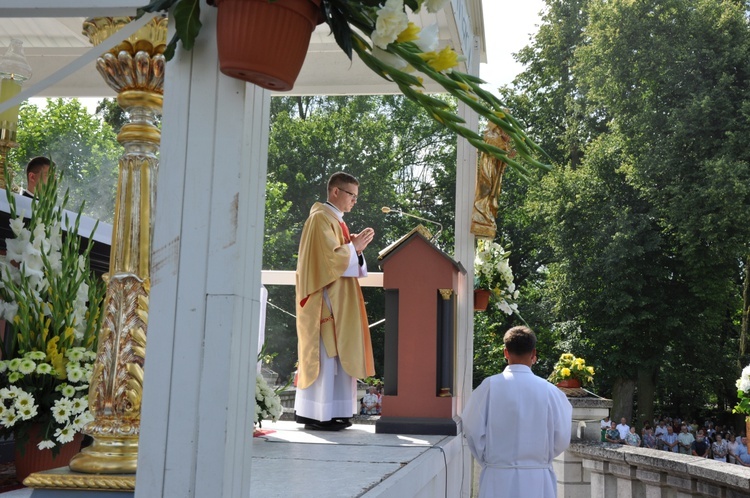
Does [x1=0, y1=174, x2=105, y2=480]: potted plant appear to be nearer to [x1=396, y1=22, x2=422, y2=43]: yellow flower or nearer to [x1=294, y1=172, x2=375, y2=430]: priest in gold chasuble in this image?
[x1=396, y1=22, x2=422, y2=43]: yellow flower

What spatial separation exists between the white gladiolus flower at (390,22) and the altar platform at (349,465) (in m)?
1.25

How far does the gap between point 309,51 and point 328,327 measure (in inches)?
111

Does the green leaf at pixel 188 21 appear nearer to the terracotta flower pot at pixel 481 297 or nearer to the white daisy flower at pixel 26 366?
the white daisy flower at pixel 26 366

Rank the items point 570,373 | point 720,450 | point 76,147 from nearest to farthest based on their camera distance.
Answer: point 570,373 → point 720,450 → point 76,147

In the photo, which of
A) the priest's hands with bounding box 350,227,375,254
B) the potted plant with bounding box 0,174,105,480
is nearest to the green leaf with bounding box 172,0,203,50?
the potted plant with bounding box 0,174,105,480

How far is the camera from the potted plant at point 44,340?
2.57 metres

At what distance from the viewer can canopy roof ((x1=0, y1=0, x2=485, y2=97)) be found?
22.4 feet

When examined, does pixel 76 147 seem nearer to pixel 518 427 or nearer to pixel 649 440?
pixel 649 440

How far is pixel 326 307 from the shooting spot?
6.43m

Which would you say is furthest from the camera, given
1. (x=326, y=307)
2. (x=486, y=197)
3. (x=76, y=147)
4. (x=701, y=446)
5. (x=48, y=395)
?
(x=76, y=147)

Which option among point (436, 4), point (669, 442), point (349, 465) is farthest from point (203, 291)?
point (669, 442)

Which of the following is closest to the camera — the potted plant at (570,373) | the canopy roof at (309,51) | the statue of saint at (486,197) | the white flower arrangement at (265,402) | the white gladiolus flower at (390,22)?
the white gladiolus flower at (390,22)

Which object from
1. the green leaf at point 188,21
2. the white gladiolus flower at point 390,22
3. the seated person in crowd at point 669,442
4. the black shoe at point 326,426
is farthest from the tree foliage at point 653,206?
the green leaf at point 188,21

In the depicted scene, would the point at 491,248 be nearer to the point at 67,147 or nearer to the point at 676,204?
the point at 676,204
